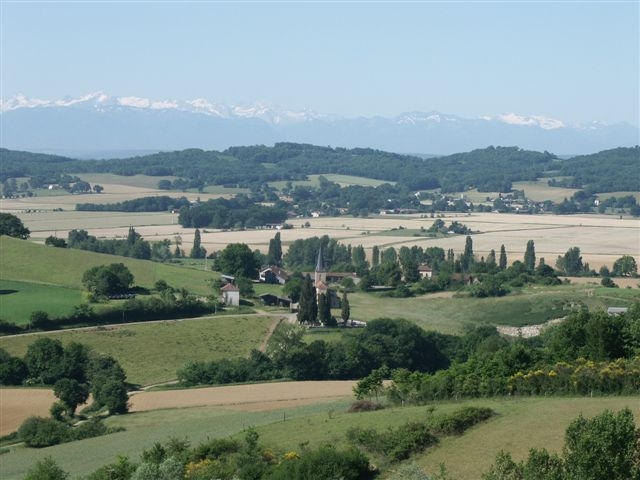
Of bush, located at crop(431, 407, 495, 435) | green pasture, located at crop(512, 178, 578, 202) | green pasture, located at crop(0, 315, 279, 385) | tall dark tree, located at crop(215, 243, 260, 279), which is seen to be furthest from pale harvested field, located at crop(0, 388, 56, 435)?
green pasture, located at crop(512, 178, 578, 202)

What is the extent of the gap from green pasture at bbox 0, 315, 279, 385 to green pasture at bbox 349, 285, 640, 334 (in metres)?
8.35

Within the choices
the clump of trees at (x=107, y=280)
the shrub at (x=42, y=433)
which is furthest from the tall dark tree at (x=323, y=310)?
the shrub at (x=42, y=433)

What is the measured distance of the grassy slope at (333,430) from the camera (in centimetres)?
2720

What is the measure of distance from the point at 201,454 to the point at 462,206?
130098 millimetres

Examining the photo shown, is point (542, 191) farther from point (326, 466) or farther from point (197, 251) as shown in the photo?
point (326, 466)

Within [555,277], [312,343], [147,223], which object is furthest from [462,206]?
[312,343]

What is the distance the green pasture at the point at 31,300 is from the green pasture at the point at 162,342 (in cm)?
287

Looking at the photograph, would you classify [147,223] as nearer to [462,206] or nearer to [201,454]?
[462,206]

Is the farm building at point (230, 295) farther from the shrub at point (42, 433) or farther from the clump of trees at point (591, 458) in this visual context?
the clump of trees at point (591, 458)

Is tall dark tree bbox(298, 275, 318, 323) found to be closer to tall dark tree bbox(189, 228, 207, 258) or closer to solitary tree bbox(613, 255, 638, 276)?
solitary tree bbox(613, 255, 638, 276)

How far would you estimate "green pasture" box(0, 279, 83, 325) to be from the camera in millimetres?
58656

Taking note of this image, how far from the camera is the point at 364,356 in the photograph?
53219 millimetres

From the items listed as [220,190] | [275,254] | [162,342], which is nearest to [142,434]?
[162,342]

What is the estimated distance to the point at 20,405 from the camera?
4494 cm
